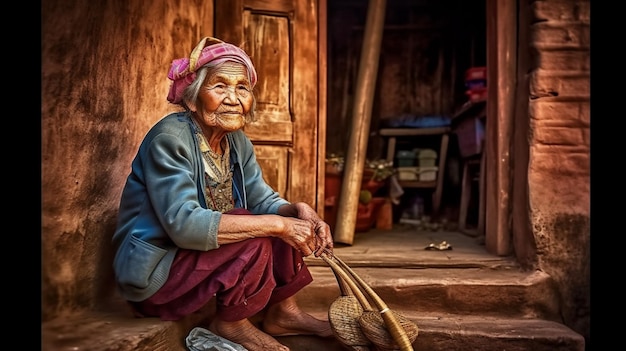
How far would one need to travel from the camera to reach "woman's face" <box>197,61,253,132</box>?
2.17 metres

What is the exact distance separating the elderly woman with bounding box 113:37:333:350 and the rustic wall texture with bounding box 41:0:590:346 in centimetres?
20

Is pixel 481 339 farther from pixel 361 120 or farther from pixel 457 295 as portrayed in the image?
pixel 361 120

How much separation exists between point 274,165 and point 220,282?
67.8 inches

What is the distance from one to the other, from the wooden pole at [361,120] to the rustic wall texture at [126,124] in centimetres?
154

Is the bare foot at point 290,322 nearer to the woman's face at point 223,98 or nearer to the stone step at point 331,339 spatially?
the stone step at point 331,339

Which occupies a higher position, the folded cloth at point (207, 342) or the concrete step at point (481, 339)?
the folded cloth at point (207, 342)

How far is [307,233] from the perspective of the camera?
2.04 metres

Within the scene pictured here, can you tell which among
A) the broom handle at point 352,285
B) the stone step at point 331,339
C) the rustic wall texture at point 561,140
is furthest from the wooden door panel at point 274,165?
the rustic wall texture at point 561,140

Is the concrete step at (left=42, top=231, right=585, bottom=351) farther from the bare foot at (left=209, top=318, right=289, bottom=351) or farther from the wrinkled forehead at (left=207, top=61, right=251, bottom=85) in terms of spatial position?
the wrinkled forehead at (left=207, top=61, right=251, bottom=85)

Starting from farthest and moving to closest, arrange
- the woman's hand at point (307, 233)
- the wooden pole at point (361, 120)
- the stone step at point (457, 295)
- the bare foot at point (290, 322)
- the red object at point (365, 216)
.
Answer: the red object at point (365, 216) → the wooden pole at point (361, 120) → the stone step at point (457, 295) → the bare foot at point (290, 322) → the woman's hand at point (307, 233)

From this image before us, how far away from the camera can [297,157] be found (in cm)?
370

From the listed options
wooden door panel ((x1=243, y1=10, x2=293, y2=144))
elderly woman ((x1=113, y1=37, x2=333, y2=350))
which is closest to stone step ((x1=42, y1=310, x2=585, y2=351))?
elderly woman ((x1=113, y1=37, x2=333, y2=350))

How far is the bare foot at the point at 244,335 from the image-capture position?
6.96 feet

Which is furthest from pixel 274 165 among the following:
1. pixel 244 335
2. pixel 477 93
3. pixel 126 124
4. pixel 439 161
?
pixel 439 161
